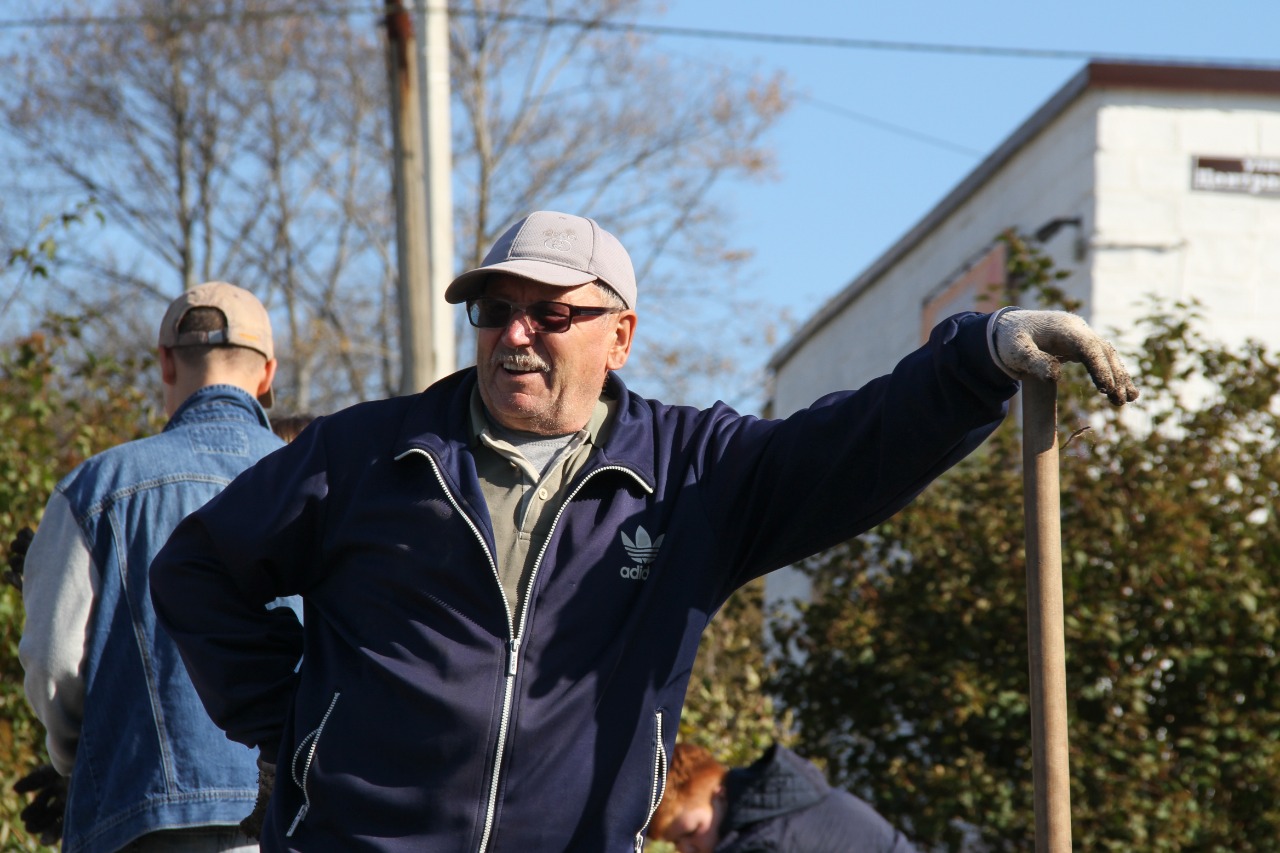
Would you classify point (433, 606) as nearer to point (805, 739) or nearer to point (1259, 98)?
point (805, 739)

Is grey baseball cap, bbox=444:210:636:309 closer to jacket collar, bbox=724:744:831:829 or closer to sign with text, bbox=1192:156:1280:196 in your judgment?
jacket collar, bbox=724:744:831:829

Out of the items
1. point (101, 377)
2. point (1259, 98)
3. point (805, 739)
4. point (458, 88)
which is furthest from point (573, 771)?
point (458, 88)

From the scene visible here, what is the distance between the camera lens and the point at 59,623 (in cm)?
355

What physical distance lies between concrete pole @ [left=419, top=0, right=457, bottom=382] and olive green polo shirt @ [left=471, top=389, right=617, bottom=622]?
5.86 metres

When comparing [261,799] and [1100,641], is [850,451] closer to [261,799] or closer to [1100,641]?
[261,799]

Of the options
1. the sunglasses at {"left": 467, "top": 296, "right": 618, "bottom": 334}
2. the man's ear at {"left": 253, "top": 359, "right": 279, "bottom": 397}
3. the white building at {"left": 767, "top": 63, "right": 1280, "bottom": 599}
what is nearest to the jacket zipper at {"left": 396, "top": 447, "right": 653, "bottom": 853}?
the sunglasses at {"left": 467, "top": 296, "right": 618, "bottom": 334}

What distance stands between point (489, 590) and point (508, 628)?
0.08 metres

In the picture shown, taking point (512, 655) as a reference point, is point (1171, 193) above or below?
above

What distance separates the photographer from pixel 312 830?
2791 mm

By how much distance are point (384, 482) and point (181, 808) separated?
3.44ft

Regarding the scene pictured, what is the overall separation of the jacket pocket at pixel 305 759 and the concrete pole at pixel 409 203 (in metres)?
5.89

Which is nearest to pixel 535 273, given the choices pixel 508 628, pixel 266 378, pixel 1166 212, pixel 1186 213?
pixel 508 628

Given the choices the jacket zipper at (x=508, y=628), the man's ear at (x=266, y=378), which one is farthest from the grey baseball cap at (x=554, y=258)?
the man's ear at (x=266, y=378)

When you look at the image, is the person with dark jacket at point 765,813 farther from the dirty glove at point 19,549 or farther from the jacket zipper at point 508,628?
the jacket zipper at point 508,628
